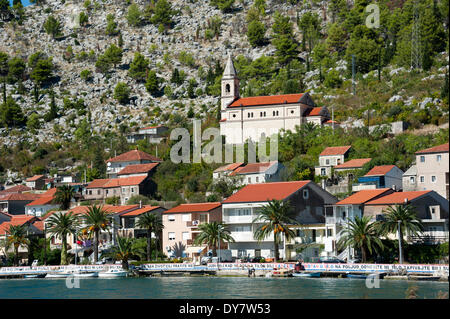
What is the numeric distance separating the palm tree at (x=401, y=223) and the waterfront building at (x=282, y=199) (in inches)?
404

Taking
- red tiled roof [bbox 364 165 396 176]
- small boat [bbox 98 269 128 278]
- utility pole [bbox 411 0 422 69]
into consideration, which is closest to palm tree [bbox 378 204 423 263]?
red tiled roof [bbox 364 165 396 176]

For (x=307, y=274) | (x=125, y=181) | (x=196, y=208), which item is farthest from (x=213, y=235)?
(x=125, y=181)

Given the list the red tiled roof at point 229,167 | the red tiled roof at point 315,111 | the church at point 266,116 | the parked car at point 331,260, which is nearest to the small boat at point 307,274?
the parked car at point 331,260

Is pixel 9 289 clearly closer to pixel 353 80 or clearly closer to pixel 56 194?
pixel 56 194

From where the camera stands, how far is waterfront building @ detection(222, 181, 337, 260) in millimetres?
74812

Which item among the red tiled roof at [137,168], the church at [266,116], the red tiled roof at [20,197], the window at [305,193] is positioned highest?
the church at [266,116]

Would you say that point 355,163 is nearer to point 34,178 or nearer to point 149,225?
point 149,225

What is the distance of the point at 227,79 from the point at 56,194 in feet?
121

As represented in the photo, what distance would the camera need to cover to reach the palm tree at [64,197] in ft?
340

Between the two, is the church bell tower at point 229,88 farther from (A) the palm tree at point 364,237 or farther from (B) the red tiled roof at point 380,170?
(A) the palm tree at point 364,237

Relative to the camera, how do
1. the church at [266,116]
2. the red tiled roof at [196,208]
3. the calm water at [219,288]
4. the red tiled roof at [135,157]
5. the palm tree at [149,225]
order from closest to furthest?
1. the calm water at [219,288]
2. the palm tree at [149,225]
3. the red tiled roof at [196,208]
4. the church at [266,116]
5. the red tiled roof at [135,157]

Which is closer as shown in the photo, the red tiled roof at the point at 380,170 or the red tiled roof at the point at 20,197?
the red tiled roof at the point at 380,170

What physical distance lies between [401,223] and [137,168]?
55.8m

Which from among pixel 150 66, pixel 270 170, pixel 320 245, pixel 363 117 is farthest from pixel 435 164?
pixel 150 66
